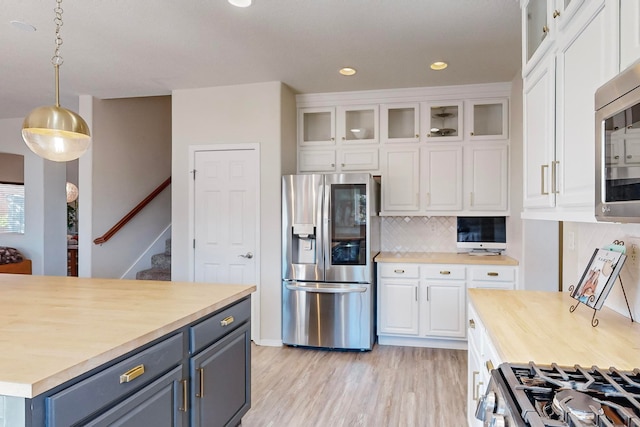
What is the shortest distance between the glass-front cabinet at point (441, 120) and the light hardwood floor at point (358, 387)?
2.19 meters

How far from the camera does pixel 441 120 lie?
14.0 feet

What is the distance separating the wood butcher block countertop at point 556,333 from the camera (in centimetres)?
131

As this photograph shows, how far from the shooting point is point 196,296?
7.10 feet

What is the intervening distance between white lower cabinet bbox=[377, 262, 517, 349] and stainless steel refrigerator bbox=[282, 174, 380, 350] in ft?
0.70

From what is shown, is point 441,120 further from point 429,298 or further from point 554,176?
point 554,176

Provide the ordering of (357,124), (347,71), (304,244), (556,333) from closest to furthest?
(556,333) → (347,71) → (304,244) → (357,124)

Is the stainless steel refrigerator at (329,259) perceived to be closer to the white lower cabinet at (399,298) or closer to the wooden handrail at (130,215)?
the white lower cabinet at (399,298)

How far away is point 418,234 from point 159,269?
129 inches

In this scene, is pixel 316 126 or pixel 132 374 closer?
pixel 132 374

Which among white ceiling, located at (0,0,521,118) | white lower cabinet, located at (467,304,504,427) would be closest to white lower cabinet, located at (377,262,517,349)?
white lower cabinet, located at (467,304,504,427)

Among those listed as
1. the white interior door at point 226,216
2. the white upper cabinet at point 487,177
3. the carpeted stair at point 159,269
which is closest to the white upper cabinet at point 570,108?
the white upper cabinet at point 487,177

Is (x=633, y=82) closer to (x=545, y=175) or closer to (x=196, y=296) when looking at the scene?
(x=545, y=175)

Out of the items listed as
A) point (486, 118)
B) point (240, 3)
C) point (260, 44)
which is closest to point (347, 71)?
point (260, 44)

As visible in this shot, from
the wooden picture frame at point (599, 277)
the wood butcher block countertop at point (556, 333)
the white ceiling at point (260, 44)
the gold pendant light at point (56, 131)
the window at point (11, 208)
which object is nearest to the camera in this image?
the wood butcher block countertop at point (556, 333)
